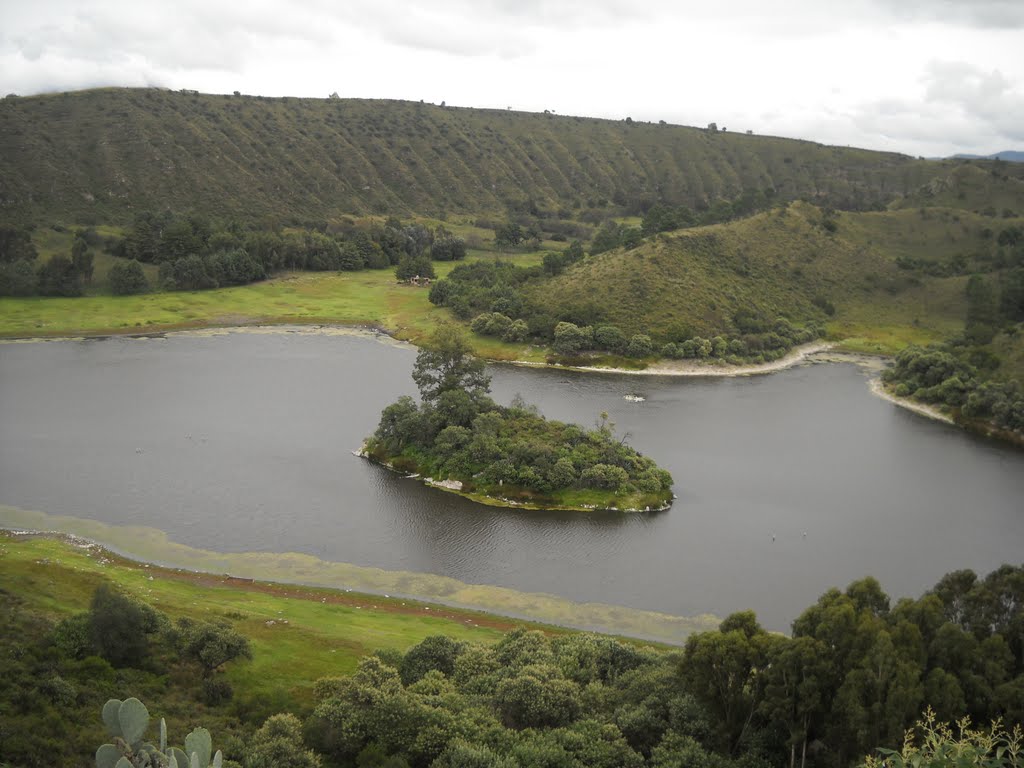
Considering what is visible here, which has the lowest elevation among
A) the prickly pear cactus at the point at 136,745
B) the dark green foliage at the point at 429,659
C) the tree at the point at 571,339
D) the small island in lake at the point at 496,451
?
the dark green foliage at the point at 429,659

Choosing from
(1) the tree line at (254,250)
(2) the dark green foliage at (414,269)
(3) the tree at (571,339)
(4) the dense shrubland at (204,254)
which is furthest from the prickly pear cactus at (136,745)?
(2) the dark green foliage at (414,269)

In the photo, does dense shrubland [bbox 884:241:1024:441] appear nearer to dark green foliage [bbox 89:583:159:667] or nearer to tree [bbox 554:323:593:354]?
tree [bbox 554:323:593:354]

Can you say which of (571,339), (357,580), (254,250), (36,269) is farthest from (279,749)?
(254,250)

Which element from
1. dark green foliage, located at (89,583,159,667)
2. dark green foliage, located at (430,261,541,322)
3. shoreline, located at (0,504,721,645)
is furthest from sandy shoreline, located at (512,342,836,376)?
dark green foliage, located at (89,583,159,667)

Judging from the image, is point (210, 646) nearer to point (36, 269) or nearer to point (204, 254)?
point (36, 269)

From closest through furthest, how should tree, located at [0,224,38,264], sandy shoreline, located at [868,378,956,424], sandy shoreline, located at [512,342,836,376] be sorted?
sandy shoreline, located at [868,378,956,424] < sandy shoreline, located at [512,342,836,376] < tree, located at [0,224,38,264]

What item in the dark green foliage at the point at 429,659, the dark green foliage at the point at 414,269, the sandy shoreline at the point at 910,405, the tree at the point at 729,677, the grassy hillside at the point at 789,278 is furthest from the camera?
the dark green foliage at the point at 414,269

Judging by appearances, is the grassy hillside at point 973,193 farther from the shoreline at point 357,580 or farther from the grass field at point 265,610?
the grass field at point 265,610
